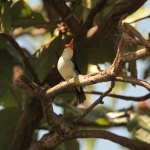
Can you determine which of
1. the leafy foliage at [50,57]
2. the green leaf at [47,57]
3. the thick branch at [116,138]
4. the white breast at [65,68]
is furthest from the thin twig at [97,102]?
the green leaf at [47,57]

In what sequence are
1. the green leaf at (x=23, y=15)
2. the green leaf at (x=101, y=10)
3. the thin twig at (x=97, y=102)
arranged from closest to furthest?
the thin twig at (x=97, y=102), the green leaf at (x=101, y=10), the green leaf at (x=23, y=15)

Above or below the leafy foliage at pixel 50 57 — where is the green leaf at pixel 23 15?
above

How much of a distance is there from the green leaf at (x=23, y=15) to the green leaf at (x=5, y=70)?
0.22 metres

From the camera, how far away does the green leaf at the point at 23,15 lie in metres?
2.95

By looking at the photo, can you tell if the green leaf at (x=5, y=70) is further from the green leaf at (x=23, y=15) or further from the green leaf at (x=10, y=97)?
the green leaf at (x=10, y=97)

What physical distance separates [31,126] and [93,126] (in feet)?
2.59

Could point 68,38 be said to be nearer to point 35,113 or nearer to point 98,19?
point 98,19

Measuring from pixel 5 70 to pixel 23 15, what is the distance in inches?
15.4

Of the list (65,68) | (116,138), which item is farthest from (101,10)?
(116,138)

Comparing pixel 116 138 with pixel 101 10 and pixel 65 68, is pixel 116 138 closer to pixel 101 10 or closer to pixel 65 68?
pixel 65 68

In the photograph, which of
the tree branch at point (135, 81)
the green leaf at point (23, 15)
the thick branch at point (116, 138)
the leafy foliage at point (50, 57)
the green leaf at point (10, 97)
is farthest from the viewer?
the green leaf at point (10, 97)

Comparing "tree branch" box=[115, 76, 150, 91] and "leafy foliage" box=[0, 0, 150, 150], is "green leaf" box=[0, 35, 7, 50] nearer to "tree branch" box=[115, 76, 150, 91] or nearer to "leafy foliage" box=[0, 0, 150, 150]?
"leafy foliage" box=[0, 0, 150, 150]

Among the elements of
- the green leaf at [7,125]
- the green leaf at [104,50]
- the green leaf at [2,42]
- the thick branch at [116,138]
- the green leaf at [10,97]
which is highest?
the green leaf at [2,42]

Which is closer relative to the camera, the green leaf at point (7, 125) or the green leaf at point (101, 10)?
the green leaf at point (101, 10)
